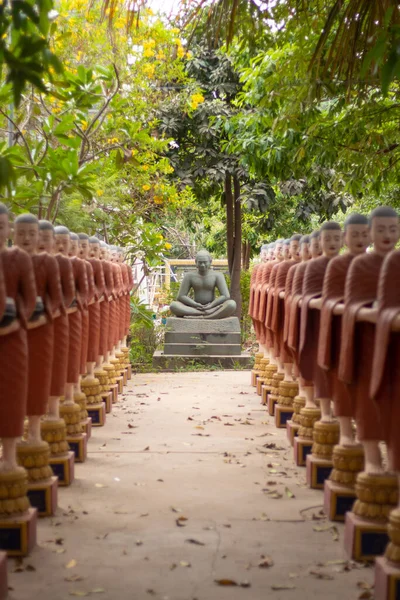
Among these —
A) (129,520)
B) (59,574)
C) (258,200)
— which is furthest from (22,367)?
(258,200)

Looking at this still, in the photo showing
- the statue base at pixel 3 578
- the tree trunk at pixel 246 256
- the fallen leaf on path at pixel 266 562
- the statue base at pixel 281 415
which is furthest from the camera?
the tree trunk at pixel 246 256

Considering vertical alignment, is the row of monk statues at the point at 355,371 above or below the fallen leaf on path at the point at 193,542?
above

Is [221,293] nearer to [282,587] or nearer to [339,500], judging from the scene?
[339,500]

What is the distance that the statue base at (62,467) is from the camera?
5.15 meters

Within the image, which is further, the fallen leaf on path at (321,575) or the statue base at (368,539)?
the statue base at (368,539)

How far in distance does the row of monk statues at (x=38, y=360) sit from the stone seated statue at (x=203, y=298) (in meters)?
5.92

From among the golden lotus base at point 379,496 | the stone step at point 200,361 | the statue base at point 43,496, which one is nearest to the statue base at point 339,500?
the golden lotus base at point 379,496

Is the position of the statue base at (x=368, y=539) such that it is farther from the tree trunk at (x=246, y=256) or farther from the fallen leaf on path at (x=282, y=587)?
the tree trunk at (x=246, y=256)

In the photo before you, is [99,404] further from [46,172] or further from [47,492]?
[47,492]

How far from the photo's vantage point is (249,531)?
4.30 m

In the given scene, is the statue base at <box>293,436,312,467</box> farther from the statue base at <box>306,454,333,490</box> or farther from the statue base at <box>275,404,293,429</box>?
the statue base at <box>275,404,293,429</box>

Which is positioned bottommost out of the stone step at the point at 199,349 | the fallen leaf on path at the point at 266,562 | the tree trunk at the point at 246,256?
the fallen leaf on path at the point at 266,562

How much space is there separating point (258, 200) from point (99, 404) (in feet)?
22.9

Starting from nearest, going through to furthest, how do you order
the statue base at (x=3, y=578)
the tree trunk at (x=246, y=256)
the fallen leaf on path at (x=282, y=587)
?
1. the statue base at (x=3, y=578)
2. the fallen leaf on path at (x=282, y=587)
3. the tree trunk at (x=246, y=256)
